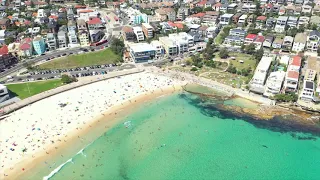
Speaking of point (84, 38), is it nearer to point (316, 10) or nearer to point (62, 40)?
point (62, 40)

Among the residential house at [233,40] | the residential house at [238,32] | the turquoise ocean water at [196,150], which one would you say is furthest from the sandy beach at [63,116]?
the residential house at [238,32]

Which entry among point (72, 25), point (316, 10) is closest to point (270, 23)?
point (316, 10)

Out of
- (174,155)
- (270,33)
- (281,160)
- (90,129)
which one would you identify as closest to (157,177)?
(174,155)

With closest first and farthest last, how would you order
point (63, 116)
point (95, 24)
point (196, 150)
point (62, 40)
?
point (196, 150) → point (63, 116) → point (62, 40) → point (95, 24)

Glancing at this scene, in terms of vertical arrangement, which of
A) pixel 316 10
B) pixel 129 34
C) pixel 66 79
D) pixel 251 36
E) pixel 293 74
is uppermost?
→ pixel 316 10

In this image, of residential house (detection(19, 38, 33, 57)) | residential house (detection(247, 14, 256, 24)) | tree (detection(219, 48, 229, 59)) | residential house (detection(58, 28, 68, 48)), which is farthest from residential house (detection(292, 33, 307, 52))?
residential house (detection(19, 38, 33, 57))

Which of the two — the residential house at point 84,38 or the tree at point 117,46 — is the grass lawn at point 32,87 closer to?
the tree at point 117,46
